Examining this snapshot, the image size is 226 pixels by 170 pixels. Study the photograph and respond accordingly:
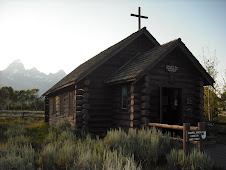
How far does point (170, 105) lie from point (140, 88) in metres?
2.58

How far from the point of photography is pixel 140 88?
1054cm

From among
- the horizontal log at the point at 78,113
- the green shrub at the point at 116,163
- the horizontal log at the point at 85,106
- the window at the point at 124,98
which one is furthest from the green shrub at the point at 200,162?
the horizontal log at the point at 78,113

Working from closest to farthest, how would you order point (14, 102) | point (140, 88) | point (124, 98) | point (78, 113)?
point (140, 88), point (124, 98), point (78, 113), point (14, 102)

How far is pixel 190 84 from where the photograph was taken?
460 inches

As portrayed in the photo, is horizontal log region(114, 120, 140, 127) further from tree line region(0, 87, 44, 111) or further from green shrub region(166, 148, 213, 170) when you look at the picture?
tree line region(0, 87, 44, 111)

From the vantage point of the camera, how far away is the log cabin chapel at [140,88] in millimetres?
10391

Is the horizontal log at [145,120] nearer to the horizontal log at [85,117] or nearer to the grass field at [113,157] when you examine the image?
the grass field at [113,157]

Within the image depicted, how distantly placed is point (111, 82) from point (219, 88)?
12.3 metres

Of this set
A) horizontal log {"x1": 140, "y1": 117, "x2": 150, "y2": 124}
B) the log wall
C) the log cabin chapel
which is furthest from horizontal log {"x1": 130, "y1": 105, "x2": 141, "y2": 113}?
the log wall

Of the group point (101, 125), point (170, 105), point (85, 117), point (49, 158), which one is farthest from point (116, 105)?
point (49, 158)

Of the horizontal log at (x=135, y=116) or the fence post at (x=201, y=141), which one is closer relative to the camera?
the fence post at (x=201, y=141)

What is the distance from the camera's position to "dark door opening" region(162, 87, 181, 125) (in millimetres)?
11677

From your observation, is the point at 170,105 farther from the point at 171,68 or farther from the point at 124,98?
the point at 124,98

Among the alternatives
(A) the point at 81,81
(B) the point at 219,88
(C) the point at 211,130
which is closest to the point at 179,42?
(C) the point at 211,130
